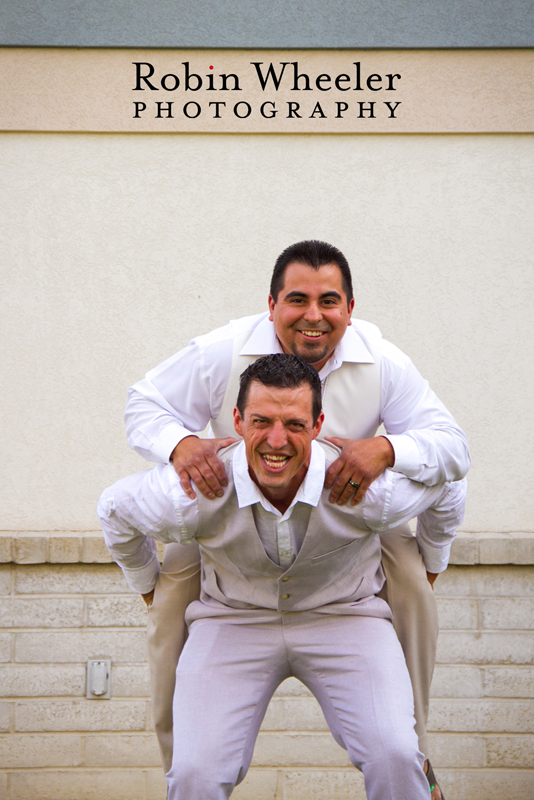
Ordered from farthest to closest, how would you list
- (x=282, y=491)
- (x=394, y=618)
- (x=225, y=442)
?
(x=394, y=618)
(x=225, y=442)
(x=282, y=491)

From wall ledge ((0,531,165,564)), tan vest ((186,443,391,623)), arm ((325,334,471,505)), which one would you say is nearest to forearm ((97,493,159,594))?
tan vest ((186,443,391,623))

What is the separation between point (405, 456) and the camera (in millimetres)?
2602

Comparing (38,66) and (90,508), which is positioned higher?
(38,66)

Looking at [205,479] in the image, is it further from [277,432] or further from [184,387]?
[184,387]

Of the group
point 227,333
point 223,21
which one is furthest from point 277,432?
point 223,21

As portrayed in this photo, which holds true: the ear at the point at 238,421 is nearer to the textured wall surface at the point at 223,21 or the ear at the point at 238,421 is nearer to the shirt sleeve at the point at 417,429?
the shirt sleeve at the point at 417,429

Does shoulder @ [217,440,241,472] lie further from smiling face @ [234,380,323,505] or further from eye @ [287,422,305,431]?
eye @ [287,422,305,431]

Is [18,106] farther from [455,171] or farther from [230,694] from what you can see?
[230,694]

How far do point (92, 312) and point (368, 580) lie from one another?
2239 mm

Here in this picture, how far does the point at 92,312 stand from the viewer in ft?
14.3

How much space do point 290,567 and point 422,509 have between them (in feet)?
1.51

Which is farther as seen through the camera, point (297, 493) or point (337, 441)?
point (337, 441)

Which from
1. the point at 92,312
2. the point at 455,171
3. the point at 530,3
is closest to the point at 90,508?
the point at 92,312

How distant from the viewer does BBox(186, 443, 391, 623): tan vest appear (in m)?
2.60
